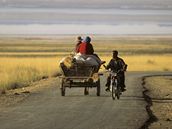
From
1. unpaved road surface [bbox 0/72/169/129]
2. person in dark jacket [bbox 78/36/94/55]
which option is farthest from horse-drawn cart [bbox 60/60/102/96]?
person in dark jacket [bbox 78/36/94/55]

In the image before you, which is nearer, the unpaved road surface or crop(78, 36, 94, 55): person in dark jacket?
the unpaved road surface

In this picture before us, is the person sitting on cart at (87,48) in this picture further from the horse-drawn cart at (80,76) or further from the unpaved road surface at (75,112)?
the unpaved road surface at (75,112)

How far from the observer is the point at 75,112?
18.7 meters

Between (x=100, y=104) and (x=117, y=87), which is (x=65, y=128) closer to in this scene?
(x=100, y=104)

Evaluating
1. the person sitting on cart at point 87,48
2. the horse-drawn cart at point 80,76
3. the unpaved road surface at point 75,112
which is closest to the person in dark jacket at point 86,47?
the person sitting on cart at point 87,48

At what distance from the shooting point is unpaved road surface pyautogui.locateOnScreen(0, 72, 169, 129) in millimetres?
16156

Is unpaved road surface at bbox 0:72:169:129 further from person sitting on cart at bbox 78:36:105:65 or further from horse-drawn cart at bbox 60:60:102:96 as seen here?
person sitting on cart at bbox 78:36:105:65

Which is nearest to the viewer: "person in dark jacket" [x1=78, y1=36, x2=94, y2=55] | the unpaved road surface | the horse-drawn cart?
the unpaved road surface

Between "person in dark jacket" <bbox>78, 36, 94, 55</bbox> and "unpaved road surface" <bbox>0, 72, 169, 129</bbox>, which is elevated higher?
"person in dark jacket" <bbox>78, 36, 94, 55</bbox>

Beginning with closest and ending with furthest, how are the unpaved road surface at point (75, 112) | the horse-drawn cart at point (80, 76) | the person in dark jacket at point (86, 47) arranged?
the unpaved road surface at point (75, 112), the horse-drawn cart at point (80, 76), the person in dark jacket at point (86, 47)

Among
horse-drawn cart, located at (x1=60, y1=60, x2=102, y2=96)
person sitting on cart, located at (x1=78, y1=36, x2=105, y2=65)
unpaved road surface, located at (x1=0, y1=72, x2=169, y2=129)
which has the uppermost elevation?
person sitting on cart, located at (x1=78, y1=36, x2=105, y2=65)

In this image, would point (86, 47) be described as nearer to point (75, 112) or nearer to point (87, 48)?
point (87, 48)

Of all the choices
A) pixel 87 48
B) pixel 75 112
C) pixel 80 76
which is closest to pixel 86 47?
pixel 87 48

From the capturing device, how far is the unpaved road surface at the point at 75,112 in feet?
53.0
